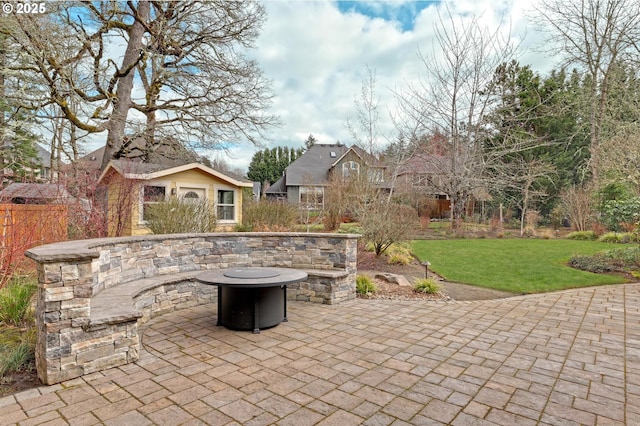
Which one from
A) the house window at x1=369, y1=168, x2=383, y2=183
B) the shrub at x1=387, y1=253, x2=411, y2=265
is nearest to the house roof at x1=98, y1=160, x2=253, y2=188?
the house window at x1=369, y1=168, x2=383, y2=183

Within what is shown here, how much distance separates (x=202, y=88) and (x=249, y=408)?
37.0 feet

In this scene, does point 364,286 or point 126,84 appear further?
point 126,84

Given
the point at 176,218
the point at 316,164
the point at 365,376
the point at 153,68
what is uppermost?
the point at 153,68

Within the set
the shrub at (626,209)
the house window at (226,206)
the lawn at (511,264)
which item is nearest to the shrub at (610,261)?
the lawn at (511,264)

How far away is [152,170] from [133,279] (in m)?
6.95

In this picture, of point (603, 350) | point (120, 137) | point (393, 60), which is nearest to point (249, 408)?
point (603, 350)

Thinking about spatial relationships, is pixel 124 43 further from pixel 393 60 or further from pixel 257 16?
pixel 393 60

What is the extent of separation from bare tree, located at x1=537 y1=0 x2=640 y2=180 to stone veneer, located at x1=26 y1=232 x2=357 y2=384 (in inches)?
510

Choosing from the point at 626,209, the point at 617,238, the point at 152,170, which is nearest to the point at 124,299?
the point at 152,170

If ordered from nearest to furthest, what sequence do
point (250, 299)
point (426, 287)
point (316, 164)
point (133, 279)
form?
1. point (250, 299)
2. point (133, 279)
3. point (426, 287)
4. point (316, 164)

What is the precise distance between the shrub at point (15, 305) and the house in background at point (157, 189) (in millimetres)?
3288

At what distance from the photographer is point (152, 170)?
10.6m

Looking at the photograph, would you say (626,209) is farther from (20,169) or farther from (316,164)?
(20,169)

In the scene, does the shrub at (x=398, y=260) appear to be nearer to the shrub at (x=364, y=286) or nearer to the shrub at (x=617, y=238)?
the shrub at (x=364, y=286)
